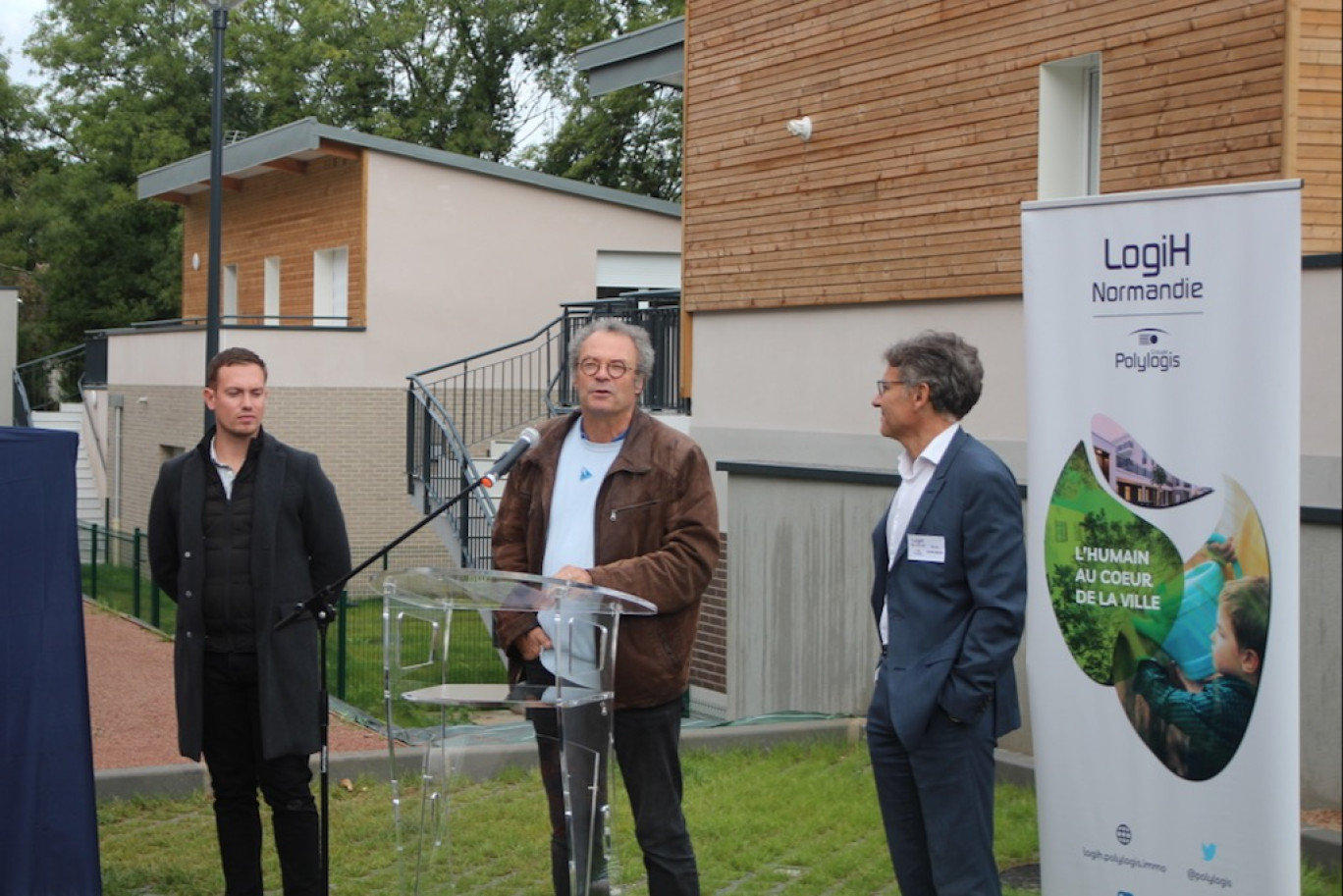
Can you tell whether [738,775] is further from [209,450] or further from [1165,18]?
[1165,18]

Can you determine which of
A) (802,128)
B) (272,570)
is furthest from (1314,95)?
(272,570)

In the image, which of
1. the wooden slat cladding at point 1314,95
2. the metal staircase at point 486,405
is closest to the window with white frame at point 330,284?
the metal staircase at point 486,405

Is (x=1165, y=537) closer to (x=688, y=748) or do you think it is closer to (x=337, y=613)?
(x=688, y=748)

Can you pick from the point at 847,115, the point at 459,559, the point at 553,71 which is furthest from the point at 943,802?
the point at 553,71

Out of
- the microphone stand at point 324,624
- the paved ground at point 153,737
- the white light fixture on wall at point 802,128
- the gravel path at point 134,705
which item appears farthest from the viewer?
the white light fixture on wall at point 802,128

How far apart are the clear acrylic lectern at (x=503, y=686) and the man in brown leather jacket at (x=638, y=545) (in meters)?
0.19

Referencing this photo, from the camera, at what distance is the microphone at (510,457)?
4.96 m

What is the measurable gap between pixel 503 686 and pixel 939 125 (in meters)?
7.87

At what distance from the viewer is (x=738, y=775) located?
9.13 m

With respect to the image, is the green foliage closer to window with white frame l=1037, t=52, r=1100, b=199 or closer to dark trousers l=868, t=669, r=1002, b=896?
window with white frame l=1037, t=52, r=1100, b=199

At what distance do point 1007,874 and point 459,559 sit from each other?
1163 cm

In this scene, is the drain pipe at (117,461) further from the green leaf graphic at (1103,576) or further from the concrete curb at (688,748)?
the green leaf graphic at (1103,576)

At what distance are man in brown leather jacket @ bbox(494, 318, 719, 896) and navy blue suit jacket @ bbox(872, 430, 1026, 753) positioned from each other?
25.6 inches

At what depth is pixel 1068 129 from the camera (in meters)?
11.1
